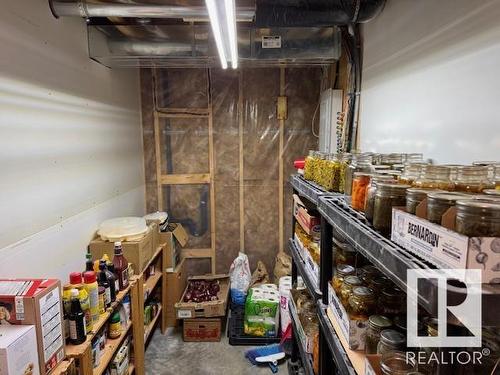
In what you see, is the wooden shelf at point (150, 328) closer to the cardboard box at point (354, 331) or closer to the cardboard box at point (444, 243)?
the cardboard box at point (354, 331)

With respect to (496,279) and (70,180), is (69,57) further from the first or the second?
(496,279)

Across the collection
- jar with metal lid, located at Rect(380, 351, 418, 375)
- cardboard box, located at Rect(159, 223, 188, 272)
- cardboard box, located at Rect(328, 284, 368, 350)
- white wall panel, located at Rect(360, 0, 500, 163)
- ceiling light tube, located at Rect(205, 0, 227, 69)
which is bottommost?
cardboard box, located at Rect(159, 223, 188, 272)

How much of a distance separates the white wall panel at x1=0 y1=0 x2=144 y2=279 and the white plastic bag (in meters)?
1.41

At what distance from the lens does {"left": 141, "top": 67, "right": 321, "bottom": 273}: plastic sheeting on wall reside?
3711 mm

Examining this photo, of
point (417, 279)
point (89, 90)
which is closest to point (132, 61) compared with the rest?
point (89, 90)

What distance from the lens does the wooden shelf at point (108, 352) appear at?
5.96ft

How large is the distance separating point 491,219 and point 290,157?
131 inches

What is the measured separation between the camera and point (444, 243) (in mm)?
606

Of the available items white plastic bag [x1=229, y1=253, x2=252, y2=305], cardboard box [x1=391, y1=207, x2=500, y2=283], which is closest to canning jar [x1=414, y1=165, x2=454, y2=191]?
cardboard box [x1=391, y1=207, x2=500, y2=283]

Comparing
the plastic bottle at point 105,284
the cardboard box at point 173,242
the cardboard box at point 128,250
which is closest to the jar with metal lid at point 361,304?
the plastic bottle at point 105,284

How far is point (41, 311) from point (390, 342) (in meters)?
1.30

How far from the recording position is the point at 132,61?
8.87ft

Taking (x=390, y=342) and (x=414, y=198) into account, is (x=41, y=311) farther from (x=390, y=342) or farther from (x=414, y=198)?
(x=414, y=198)

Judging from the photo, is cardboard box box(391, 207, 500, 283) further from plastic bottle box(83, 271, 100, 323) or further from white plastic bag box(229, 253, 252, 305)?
white plastic bag box(229, 253, 252, 305)
